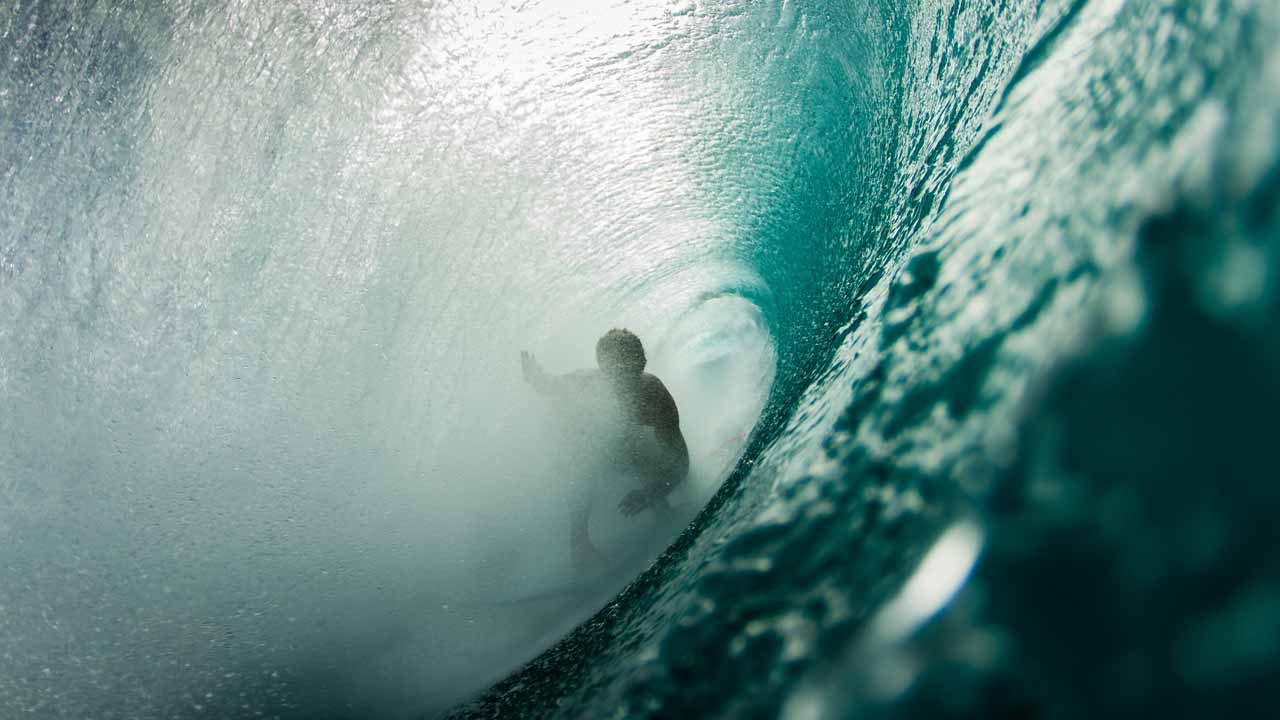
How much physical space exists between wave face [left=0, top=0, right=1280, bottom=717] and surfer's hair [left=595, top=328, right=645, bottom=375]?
0.40 m

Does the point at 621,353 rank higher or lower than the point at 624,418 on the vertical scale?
higher

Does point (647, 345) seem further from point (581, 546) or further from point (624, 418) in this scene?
point (581, 546)

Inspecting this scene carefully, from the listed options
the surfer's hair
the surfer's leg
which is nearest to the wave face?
the surfer's leg

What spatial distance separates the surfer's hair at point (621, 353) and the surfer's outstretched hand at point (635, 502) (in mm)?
500

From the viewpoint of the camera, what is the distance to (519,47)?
8.00 feet

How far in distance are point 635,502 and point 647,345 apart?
1.17m

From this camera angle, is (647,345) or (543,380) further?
(647,345)

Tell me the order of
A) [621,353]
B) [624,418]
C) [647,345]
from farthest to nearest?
[647,345] → [624,418] → [621,353]

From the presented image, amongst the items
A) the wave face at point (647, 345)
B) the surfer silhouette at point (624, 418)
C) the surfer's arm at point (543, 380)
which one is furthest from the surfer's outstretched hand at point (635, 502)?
the surfer's arm at point (543, 380)

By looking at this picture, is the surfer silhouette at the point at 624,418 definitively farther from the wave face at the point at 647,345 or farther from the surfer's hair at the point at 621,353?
the wave face at the point at 647,345

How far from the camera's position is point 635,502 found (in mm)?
2604

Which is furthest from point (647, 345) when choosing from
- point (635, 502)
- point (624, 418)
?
point (635, 502)

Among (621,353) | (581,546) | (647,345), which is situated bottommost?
(581,546)

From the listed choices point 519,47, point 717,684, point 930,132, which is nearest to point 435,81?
point 519,47
